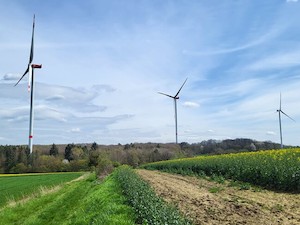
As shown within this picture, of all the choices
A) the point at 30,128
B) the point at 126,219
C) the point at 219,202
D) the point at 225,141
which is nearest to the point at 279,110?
the point at 30,128

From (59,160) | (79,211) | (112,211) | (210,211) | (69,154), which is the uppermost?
(69,154)

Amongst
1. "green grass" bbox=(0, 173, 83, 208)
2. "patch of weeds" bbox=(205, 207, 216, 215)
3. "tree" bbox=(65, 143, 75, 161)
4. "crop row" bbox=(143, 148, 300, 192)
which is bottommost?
"green grass" bbox=(0, 173, 83, 208)

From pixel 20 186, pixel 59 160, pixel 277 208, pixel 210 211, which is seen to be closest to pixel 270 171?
pixel 277 208

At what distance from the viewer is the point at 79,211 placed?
18.3m

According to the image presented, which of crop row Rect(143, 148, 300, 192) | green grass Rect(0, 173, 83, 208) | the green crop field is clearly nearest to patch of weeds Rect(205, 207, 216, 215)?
the green crop field

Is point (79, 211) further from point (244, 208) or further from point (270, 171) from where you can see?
point (270, 171)

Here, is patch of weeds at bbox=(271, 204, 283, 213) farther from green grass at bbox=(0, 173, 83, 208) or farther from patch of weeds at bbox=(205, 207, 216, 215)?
green grass at bbox=(0, 173, 83, 208)

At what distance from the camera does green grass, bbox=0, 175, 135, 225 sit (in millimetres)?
12555

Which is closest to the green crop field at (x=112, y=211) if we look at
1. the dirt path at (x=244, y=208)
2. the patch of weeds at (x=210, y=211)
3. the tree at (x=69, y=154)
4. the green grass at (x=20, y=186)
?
the dirt path at (x=244, y=208)

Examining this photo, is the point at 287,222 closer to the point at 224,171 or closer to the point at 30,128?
the point at 224,171

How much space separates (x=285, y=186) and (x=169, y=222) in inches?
422

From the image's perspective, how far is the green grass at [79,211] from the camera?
12.6 metres

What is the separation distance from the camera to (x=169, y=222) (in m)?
8.55

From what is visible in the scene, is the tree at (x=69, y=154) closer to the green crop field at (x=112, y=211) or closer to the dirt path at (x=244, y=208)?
the green crop field at (x=112, y=211)
